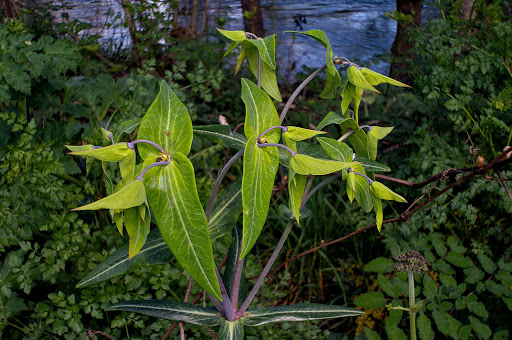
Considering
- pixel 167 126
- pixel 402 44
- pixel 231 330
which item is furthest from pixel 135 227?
pixel 402 44

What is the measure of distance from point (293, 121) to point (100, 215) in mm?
1694

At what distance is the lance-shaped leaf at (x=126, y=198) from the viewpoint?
0.75m

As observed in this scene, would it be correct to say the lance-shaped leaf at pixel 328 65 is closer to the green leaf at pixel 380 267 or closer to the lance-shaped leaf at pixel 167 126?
the lance-shaped leaf at pixel 167 126

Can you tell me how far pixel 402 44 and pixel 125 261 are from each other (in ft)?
10.1

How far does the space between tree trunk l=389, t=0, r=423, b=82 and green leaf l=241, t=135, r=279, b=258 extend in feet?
6.89

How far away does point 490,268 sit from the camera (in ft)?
6.15

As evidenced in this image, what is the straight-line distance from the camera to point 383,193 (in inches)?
40.4

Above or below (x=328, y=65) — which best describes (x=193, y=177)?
below

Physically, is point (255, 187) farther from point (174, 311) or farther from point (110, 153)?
point (174, 311)

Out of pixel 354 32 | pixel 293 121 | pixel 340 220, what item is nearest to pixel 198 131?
pixel 340 220

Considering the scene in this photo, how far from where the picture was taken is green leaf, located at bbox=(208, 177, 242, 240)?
122cm

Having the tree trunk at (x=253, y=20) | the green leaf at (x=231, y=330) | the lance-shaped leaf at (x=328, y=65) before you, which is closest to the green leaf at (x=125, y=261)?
the green leaf at (x=231, y=330)

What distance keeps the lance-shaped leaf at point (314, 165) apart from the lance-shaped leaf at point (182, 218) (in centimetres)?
22

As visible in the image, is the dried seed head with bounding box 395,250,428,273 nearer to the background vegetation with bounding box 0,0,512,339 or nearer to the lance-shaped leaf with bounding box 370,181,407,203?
the background vegetation with bounding box 0,0,512,339
